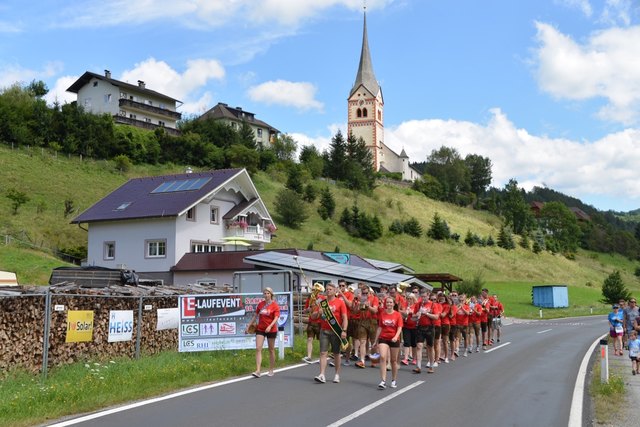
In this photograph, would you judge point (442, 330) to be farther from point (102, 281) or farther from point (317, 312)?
point (102, 281)

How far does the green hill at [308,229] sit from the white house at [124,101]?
14.1 m

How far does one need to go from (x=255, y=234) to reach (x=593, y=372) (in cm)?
3032

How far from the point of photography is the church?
401 ft

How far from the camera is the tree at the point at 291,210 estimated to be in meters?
61.4

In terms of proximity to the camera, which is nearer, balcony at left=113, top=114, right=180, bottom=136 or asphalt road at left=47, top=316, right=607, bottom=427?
asphalt road at left=47, top=316, right=607, bottom=427

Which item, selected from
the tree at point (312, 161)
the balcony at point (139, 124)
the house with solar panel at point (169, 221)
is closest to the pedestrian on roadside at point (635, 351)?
the house with solar panel at point (169, 221)

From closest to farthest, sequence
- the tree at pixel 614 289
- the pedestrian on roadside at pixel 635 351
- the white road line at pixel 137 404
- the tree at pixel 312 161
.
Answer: the white road line at pixel 137 404 → the pedestrian on roadside at pixel 635 351 → the tree at pixel 614 289 → the tree at pixel 312 161

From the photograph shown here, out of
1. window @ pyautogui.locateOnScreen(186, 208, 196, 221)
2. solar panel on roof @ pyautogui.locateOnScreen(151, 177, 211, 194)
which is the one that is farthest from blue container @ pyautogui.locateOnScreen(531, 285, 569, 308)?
window @ pyautogui.locateOnScreen(186, 208, 196, 221)

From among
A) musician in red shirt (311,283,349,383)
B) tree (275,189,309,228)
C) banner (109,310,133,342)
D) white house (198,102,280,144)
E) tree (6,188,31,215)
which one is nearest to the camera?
musician in red shirt (311,283,349,383)

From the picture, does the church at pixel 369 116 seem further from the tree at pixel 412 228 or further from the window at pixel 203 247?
the window at pixel 203 247

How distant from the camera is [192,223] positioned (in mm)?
38625

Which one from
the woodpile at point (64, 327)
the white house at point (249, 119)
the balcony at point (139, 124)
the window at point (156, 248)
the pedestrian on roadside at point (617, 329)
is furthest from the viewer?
the white house at point (249, 119)

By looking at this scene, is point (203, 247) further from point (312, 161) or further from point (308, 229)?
point (312, 161)

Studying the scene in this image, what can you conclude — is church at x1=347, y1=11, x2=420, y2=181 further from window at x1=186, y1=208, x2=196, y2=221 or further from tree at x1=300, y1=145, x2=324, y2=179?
window at x1=186, y1=208, x2=196, y2=221
